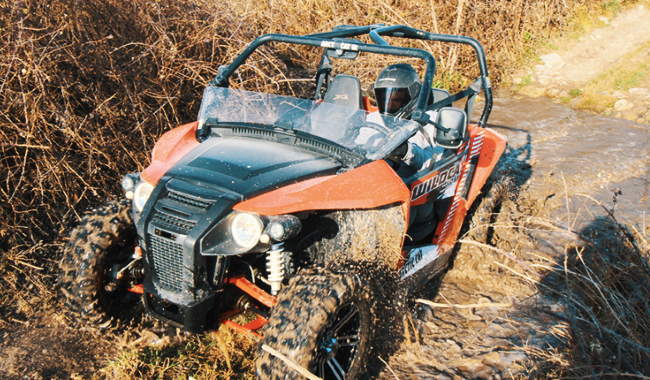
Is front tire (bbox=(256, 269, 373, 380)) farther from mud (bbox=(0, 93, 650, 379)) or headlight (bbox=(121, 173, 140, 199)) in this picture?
headlight (bbox=(121, 173, 140, 199))

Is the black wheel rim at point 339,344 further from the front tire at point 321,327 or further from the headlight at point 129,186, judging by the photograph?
the headlight at point 129,186

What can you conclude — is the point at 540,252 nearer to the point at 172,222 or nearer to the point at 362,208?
the point at 362,208

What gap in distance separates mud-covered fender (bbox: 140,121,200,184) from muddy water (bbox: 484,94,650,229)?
3.36 meters

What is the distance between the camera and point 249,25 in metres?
6.60

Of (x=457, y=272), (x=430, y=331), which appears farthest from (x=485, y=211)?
(x=430, y=331)

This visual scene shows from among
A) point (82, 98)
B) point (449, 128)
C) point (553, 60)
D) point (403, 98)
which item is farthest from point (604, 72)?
point (82, 98)

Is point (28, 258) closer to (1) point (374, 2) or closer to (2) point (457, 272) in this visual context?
(2) point (457, 272)

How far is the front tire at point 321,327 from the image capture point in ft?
8.50

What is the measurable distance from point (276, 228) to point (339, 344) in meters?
0.69

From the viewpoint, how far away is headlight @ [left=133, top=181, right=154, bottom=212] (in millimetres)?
3133

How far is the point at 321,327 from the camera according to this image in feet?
8.68

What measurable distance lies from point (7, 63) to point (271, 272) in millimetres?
2751

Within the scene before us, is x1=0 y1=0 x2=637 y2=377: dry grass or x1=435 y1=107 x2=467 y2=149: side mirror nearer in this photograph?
x1=435 y1=107 x2=467 y2=149: side mirror

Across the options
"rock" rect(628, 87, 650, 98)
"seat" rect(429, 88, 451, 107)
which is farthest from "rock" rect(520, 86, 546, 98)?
"seat" rect(429, 88, 451, 107)
